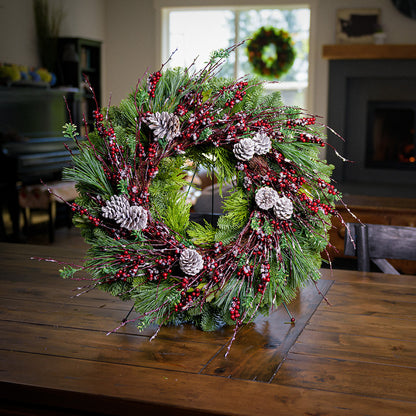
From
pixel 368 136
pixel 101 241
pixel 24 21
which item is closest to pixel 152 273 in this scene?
pixel 101 241

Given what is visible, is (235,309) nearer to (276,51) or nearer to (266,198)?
(266,198)

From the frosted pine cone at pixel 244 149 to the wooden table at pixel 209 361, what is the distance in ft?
1.19

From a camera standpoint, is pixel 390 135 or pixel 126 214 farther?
pixel 390 135

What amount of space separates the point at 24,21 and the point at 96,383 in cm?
572

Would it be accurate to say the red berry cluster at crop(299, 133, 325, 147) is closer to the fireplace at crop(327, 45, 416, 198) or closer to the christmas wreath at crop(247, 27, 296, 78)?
the fireplace at crop(327, 45, 416, 198)

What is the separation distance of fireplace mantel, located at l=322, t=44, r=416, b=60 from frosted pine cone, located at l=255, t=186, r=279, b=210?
572 cm

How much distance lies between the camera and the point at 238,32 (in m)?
7.17

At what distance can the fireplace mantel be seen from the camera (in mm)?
6262

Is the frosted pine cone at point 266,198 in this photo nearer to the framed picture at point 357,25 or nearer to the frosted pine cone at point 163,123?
the frosted pine cone at point 163,123

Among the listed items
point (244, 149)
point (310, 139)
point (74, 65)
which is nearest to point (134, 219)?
point (244, 149)

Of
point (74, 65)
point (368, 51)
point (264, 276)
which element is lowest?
point (264, 276)

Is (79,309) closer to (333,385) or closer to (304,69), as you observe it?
(333,385)

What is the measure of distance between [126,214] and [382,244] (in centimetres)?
91

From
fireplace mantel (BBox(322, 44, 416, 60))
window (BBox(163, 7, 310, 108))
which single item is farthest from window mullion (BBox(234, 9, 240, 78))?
fireplace mantel (BBox(322, 44, 416, 60))
